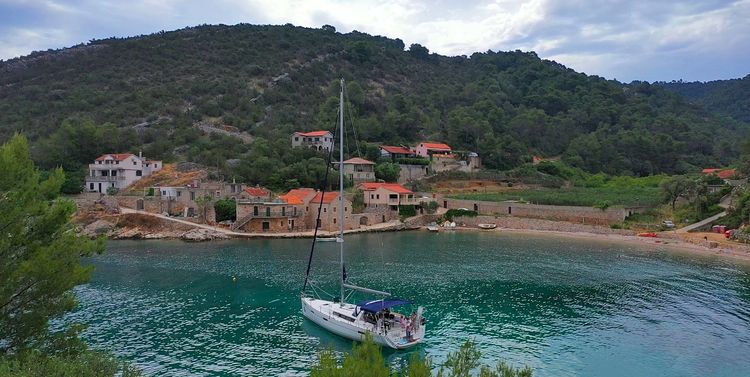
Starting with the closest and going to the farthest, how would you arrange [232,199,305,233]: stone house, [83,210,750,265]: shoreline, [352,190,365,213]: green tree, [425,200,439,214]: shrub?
[83,210,750,265]: shoreline, [232,199,305,233]: stone house, [352,190,365,213]: green tree, [425,200,439,214]: shrub

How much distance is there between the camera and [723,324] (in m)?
27.3

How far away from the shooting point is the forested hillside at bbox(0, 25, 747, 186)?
78.2 metres

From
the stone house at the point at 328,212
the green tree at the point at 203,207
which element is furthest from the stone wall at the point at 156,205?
the stone house at the point at 328,212

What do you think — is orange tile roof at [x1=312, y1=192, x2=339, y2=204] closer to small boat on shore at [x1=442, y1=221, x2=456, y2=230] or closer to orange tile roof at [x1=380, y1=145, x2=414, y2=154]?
small boat on shore at [x1=442, y1=221, x2=456, y2=230]

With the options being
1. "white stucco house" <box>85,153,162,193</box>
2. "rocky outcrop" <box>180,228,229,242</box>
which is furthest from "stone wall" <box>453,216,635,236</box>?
"white stucco house" <box>85,153,162,193</box>

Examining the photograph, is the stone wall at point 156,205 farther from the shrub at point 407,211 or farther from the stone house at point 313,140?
the shrub at point 407,211

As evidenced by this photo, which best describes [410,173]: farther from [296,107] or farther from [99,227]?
[99,227]

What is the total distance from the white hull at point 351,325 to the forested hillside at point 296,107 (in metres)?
43.0

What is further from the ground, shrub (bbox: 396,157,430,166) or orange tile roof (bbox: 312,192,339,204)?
shrub (bbox: 396,157,430,166)

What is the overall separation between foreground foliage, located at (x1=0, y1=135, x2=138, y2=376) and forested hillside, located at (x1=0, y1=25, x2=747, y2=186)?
52.9 metres

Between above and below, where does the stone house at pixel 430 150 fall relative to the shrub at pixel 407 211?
above

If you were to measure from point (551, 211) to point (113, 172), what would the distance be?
2194 inches

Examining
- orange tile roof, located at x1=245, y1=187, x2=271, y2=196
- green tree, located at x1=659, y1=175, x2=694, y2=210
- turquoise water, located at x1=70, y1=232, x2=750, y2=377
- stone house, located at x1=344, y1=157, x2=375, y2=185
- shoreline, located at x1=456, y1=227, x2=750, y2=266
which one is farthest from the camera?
stone house, located at x1=344, y1=157, x2=375, y2=185

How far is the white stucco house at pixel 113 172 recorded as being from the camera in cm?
6581
